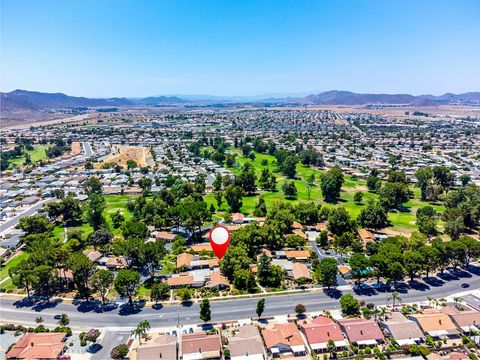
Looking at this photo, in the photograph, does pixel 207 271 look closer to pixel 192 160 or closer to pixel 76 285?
pixel 76 285

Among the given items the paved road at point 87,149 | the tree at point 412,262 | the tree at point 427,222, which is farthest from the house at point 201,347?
the paved road at point 87,149

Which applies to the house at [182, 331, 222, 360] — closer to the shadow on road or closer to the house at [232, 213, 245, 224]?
the shadow on road

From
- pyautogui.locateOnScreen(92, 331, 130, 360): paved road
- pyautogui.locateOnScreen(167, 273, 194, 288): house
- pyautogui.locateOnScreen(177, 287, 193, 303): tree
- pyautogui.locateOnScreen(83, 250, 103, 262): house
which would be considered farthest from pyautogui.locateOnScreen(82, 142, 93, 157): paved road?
pyautogui.locateOnScreen(92, 331, 130, 360): paved road

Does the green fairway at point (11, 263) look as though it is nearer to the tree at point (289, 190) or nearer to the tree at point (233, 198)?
the tree at point (233, 198)

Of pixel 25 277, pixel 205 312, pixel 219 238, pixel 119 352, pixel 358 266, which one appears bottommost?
pixel 119 352

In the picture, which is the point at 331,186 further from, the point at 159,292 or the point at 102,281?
the point at 102,281

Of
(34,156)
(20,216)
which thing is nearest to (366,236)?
(20,216)
